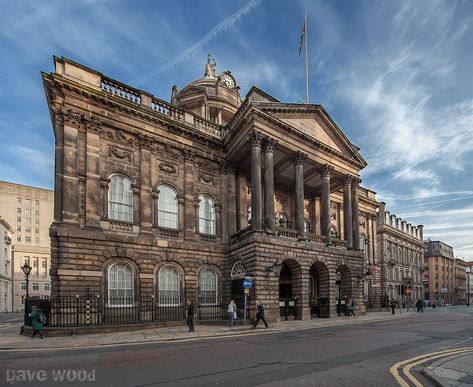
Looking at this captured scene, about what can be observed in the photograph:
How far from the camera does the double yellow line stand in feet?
24.2

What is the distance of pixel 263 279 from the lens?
2189 cm

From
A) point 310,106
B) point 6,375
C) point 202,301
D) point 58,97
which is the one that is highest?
point 310,106

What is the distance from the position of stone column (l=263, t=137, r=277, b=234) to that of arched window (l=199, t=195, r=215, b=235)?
459 cm

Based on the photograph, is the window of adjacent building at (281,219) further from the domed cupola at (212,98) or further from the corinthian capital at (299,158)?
the domed cupola at (212,98)

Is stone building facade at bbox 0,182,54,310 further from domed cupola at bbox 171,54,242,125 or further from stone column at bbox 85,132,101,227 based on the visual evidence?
stone column at bbox 85,132,101,227

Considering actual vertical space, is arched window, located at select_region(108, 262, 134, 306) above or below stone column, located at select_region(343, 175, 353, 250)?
below

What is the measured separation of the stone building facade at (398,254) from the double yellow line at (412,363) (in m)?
42.5

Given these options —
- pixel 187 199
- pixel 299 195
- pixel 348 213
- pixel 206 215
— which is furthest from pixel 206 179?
pixel 348 213

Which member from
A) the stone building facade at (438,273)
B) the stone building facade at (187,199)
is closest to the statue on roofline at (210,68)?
the stone building facade at (187,199)

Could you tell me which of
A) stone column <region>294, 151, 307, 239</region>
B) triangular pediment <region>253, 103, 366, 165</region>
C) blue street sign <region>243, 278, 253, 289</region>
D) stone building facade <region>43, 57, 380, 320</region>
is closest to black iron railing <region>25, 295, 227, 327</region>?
stone building facade <region>43, 57, 380, 320</region>

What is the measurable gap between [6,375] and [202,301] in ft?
54.7

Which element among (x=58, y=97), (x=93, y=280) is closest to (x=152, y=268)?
(x=93, y=280)

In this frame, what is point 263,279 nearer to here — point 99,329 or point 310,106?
point 99,329

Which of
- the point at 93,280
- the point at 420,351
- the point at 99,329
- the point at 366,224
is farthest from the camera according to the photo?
the point at 366,224
